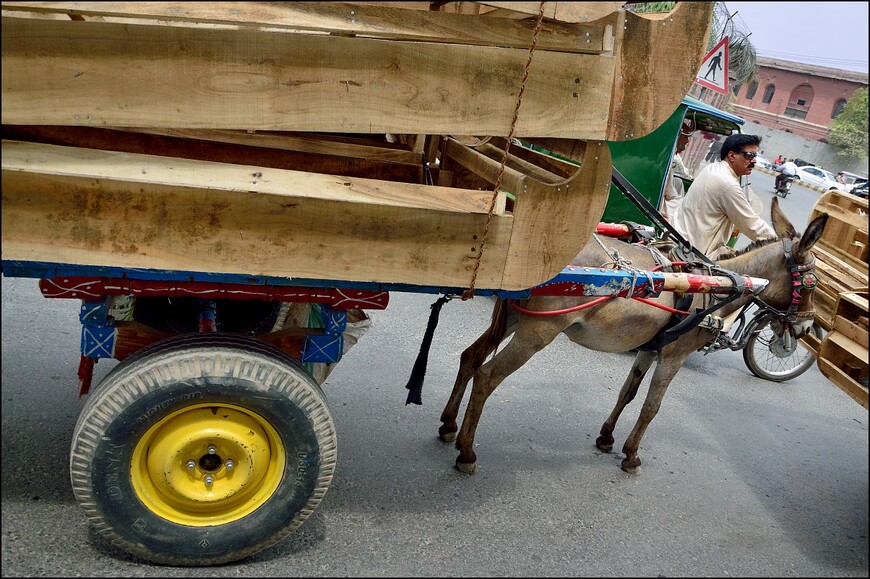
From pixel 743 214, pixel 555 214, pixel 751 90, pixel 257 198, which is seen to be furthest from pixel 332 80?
pixel 751 90

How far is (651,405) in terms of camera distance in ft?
13.2

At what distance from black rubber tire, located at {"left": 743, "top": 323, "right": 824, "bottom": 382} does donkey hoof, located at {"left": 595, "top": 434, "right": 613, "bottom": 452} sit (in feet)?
8.49

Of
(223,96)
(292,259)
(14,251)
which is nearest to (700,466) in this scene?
(292,259)

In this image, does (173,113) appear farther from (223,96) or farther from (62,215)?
(62,215)

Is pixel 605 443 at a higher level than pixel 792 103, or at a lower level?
lower

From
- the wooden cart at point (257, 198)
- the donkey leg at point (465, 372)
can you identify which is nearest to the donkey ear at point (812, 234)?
the wooden cart at point (257, 198)

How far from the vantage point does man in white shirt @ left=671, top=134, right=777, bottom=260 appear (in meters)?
4.50

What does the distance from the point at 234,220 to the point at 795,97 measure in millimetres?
9103

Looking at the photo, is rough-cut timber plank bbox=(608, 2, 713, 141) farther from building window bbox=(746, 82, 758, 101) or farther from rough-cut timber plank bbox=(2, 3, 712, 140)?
building window bbox=(746, 82, 758, 101)

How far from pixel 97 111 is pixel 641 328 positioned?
2834mm

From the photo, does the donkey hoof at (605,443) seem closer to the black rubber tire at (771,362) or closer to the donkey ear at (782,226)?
the donkey ear at (782,226)

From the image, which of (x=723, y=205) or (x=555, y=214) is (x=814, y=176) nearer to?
(x=723, y=205)

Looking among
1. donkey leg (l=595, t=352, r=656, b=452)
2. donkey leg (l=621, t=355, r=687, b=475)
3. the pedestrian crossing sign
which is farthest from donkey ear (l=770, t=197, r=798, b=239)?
the pedestrian crossing sign

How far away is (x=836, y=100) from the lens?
6488 millimetres
